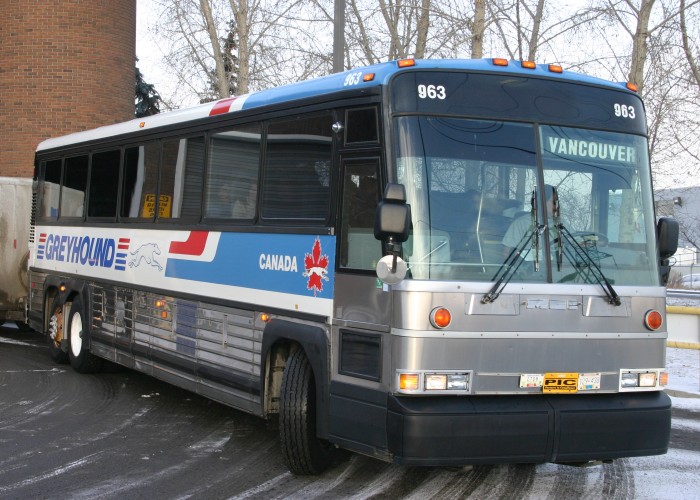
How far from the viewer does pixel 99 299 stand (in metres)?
11.2

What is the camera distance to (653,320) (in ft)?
21.0

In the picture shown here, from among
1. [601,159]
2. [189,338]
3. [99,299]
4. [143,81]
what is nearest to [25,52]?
[143,81]

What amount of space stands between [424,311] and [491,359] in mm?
560

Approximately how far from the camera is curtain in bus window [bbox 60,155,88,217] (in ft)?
39.6

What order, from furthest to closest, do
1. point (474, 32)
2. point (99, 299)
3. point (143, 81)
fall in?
point (143, 81) → point (474, 32) → point (99, 299)

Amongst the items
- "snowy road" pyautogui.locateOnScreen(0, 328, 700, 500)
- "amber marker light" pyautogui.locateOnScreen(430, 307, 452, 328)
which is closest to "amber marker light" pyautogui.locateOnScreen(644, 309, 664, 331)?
"snowy road" pyautogui.locateOnScreen(0, 328, 700, 500)

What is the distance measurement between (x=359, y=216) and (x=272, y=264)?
1.25 metres

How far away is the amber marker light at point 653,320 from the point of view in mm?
6371

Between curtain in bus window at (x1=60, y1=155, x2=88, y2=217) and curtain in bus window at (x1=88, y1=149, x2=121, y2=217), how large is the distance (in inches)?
11.8

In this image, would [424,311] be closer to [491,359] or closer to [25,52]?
[491,359]

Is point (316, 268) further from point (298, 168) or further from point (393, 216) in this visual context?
point (393, 216)

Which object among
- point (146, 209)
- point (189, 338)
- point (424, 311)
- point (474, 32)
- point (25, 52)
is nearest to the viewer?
point (424, 311)

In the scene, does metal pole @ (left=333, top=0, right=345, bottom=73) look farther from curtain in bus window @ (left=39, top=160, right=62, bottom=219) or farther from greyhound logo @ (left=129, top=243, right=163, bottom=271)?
greyhound logo @ (left=129, top=243, right=163, bottom=271)

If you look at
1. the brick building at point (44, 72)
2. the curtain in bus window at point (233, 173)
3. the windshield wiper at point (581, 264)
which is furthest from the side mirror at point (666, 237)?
the brick building at point (44, 72)
